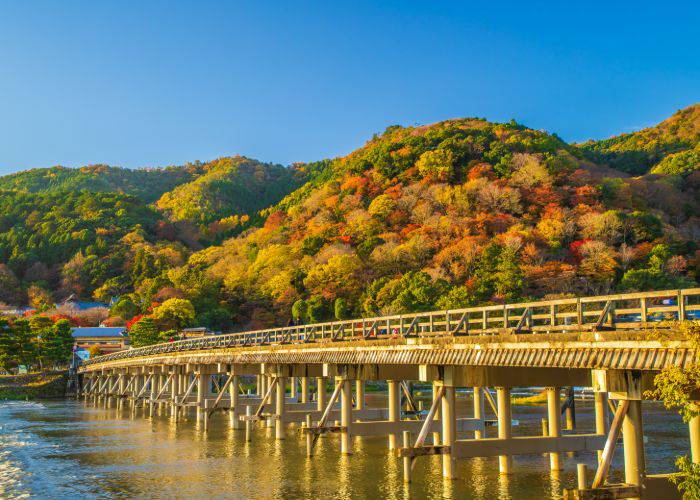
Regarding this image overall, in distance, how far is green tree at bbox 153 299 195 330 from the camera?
8838 centimetres

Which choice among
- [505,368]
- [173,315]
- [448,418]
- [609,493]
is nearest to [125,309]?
[173,315]

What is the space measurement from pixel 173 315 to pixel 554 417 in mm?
70975

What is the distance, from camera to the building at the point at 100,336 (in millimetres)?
98188

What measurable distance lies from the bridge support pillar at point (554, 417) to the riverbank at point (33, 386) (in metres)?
68.8

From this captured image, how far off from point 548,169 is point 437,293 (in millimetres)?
34803

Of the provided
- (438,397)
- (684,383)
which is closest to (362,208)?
(438,397)

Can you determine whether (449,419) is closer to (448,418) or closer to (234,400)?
(448,418)

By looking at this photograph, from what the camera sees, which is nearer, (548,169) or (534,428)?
(534,428)

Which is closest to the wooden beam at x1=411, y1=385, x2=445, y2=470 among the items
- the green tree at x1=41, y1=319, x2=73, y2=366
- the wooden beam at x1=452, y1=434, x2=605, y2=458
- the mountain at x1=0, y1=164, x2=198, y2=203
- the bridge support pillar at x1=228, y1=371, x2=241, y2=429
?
the wooden beam at x1=452, y1=434, x2=605, y2=458

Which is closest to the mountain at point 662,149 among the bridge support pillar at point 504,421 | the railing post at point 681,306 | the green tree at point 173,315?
the green tree at point 173,315

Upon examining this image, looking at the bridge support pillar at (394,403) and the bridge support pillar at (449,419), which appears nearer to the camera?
the bridge support pillar at (449,419)

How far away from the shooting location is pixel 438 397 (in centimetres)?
2066

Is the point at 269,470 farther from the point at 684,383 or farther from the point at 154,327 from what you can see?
the point at 154,327

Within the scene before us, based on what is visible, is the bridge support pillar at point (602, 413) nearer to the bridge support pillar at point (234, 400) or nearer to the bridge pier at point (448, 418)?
the bridge pier at point (448, 418)
